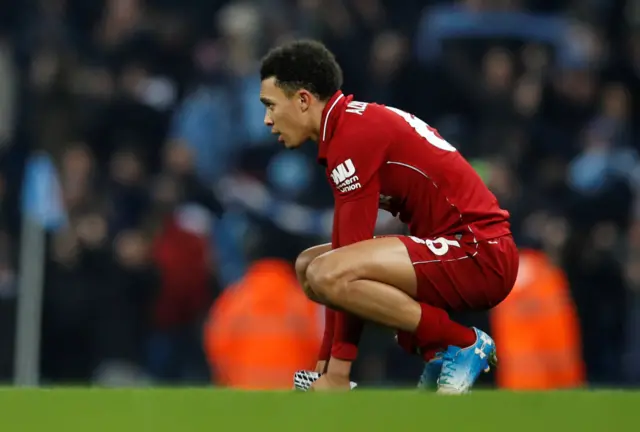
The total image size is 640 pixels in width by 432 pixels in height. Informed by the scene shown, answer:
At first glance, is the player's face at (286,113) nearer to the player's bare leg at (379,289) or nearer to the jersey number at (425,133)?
the jersey number at (425,133)

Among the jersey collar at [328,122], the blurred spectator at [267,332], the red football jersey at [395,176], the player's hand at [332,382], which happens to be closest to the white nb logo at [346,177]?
the red football jersey at [395,176]

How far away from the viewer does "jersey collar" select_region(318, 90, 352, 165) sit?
582 cm

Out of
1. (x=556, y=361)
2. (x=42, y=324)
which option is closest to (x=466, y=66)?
(x=556, y=361)

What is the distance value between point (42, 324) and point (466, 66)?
434 cm

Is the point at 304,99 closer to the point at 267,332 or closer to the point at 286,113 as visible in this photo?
the point at 286,113

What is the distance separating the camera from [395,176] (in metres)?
5.79

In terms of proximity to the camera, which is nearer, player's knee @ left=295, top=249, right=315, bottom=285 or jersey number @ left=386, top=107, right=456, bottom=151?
jersey number @ left=386, top=107, right=456, bottom=151

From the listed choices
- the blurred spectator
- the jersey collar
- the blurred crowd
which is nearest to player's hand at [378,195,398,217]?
the jersey collar

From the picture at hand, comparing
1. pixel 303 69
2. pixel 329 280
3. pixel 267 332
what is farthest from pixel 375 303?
pixel 267 332

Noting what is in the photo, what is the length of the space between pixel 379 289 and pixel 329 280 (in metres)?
0.22

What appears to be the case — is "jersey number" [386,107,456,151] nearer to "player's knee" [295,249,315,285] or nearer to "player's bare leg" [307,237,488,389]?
"player's bare leg" [307,237,488,389]

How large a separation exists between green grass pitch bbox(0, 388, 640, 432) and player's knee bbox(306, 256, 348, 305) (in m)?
1.41

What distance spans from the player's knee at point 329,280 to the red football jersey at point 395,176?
141 mm

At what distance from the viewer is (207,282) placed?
10.8m
